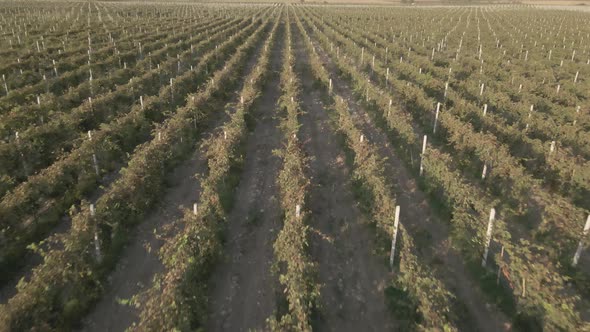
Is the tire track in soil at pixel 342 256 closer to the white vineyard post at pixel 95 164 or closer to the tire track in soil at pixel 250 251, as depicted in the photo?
the tire track in soil at pixel 250 251

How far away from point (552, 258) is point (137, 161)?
34.4 feet

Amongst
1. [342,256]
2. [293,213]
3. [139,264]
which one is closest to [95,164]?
[139,264]

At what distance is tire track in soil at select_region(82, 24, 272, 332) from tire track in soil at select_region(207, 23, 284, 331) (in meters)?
1.42

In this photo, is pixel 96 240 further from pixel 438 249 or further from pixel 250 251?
pixel 438 249

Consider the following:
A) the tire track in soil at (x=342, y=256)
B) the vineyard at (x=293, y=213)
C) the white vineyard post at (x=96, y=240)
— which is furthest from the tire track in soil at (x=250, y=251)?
the white vineyard post at (x=96, y=240)

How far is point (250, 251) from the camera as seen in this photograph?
9328 millimetres

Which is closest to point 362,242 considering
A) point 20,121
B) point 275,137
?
point 275,137

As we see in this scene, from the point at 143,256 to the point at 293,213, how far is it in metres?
3.62

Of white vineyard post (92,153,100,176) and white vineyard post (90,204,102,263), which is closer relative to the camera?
white vineyard post (90,204,102,263)

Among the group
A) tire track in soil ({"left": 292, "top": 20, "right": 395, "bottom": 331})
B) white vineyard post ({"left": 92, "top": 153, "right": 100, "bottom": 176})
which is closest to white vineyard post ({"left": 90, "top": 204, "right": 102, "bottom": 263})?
white vineyard post ({"left": 92, "top": 153, "right": 100, "bottom": 176})

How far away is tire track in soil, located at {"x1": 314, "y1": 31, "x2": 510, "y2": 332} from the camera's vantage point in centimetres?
749

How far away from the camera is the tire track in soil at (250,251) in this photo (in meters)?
7.63

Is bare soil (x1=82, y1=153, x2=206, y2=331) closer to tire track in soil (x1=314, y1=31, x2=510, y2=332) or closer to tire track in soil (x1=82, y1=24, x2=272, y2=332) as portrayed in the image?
tire track in soil (x1=82, y1=24, x2=272, y2=332)

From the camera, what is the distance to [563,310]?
19.5ft
